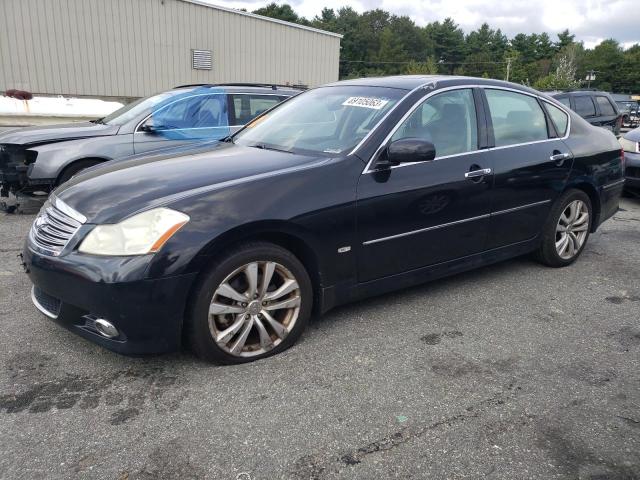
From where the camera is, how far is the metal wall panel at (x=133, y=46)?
21906 mm

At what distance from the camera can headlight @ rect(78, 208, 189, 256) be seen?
2.72 meters

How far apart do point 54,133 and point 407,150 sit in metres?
4.76

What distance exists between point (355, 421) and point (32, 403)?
1592 millimetres

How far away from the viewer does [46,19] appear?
72.0ft

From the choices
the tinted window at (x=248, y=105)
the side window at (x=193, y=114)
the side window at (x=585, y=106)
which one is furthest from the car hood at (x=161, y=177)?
the side window at (x=585, y=106)

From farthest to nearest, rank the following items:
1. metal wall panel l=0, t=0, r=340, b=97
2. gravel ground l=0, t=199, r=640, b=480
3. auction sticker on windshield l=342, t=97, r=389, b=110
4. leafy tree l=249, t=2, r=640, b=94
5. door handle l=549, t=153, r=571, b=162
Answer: leafy tree l=249, t=2, r=640, b=94
metal wall panel l=0, t=0, r=340, b=97
door handle l=549, t=153, r=571, b=162
auction sticker on windshield l=342, t=97, r=389, b=110
gravel ground l=0, t=199, r=640, b=480

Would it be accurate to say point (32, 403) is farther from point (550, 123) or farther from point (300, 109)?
point (550, 123)

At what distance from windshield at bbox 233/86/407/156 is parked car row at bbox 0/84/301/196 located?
1.85 m

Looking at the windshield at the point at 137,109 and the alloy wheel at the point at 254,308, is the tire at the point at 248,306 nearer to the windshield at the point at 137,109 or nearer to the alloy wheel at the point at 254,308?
the alloy wheel at the point at 254,308

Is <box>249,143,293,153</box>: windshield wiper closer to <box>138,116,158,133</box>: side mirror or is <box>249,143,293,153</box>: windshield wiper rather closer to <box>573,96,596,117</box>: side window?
<box>138,116,158,133</box>: side mirror

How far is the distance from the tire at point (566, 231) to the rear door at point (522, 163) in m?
0.14

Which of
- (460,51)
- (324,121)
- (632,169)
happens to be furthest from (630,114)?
(460,51)

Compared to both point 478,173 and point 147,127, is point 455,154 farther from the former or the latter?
point 147,127

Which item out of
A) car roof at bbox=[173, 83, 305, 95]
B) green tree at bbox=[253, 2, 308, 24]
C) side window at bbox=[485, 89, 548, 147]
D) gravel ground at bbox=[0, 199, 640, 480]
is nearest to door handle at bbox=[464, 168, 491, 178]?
side window at bbox=[485, 89, 548, 147]
